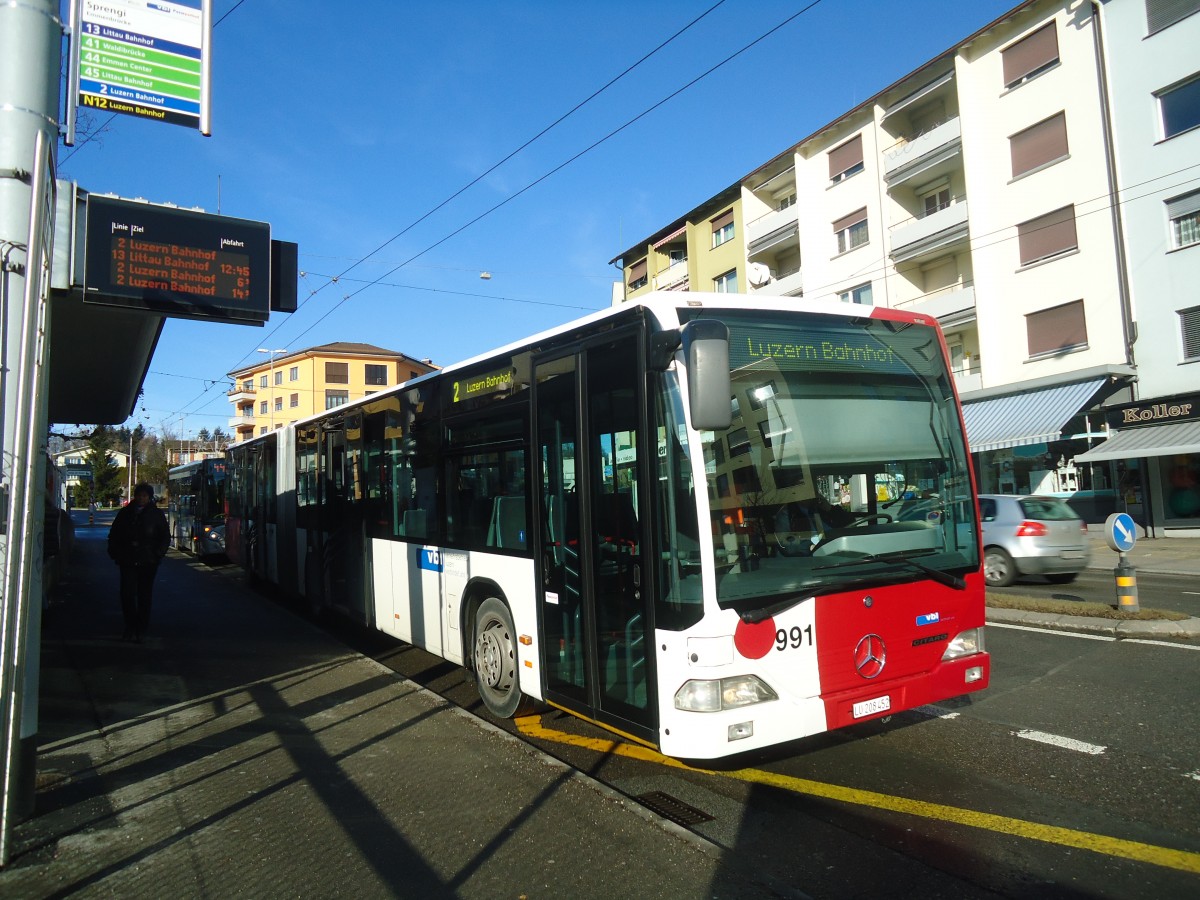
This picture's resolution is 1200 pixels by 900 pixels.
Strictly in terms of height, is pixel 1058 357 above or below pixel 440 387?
above

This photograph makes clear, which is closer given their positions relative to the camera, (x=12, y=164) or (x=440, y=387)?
(x=12, y=164)

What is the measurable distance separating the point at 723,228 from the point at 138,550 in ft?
117

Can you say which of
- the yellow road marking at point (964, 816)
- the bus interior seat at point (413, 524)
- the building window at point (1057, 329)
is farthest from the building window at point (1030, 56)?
the yellow road marking at point (964, 816)

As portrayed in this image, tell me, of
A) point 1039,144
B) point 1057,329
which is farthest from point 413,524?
point 1039,144

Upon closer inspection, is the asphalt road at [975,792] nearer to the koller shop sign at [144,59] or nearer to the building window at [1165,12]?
the koller shop sign at [144,59]

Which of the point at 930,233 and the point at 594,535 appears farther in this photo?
the point at 930,233

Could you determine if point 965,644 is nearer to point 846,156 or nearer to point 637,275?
point 846,156

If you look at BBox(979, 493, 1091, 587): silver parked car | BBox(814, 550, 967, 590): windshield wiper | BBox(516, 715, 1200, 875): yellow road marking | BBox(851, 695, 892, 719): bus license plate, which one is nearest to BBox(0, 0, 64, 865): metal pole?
BBox(516, 715, 1200, 875): yellow road marking

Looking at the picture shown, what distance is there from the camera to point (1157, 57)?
2250 cm

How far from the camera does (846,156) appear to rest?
33438 mm

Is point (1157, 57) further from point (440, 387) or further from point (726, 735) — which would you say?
point (726, 735)

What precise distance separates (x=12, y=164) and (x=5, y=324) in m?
1.01

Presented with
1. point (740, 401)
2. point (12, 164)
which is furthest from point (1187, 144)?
point (12, 164)

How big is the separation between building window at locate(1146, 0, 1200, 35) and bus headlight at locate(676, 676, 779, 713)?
85.6 feet
